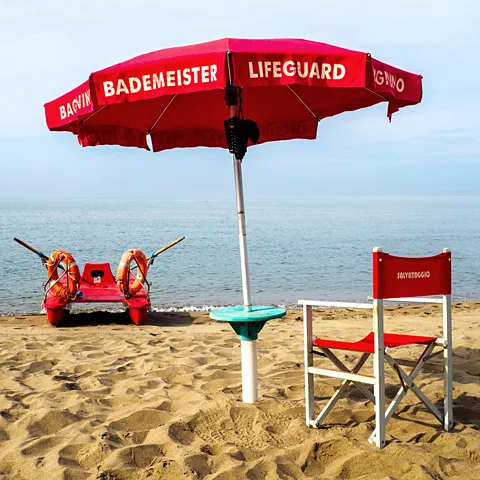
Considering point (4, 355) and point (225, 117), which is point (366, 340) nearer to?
point (225, 117)

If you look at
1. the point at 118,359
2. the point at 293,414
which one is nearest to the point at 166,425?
the point at 293,414

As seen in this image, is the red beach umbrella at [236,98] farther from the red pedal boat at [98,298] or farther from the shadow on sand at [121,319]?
the shadow on sand at [121,319]

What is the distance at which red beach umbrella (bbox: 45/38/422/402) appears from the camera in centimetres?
371

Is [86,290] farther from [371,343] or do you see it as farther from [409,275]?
[409,275]

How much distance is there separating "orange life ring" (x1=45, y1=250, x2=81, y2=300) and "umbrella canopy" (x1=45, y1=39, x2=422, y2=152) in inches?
162

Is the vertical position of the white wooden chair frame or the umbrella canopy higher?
the umbrella canopy

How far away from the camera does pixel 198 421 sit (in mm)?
4059

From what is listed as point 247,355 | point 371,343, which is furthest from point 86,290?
point 371,343

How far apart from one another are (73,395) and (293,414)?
165 cm

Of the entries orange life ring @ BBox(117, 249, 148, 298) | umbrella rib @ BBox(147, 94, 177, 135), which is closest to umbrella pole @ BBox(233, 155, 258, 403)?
umbrella rib @ BBox(147, 94, 177, 135)

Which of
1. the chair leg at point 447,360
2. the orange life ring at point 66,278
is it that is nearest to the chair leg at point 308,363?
the chair leg at point 447,360

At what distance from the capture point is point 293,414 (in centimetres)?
427

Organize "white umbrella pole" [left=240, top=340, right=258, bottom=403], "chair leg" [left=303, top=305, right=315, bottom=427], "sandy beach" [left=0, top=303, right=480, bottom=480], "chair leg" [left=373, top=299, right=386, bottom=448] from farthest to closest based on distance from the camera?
"white umbrella pole" [left=240, top=340, right=258, bottom=403] < "chair leg" [left=303, top=305, right=315, bottom=427] < "chair leg" [left=373, top=299, right=386, bottom=448] < "sandy beach" [left=0, top=303, right=480, bottom=480]

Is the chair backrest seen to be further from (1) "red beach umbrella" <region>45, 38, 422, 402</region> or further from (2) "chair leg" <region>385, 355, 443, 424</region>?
(1) "red beach umbrella" <region>45, 38, 422, 402</region>
